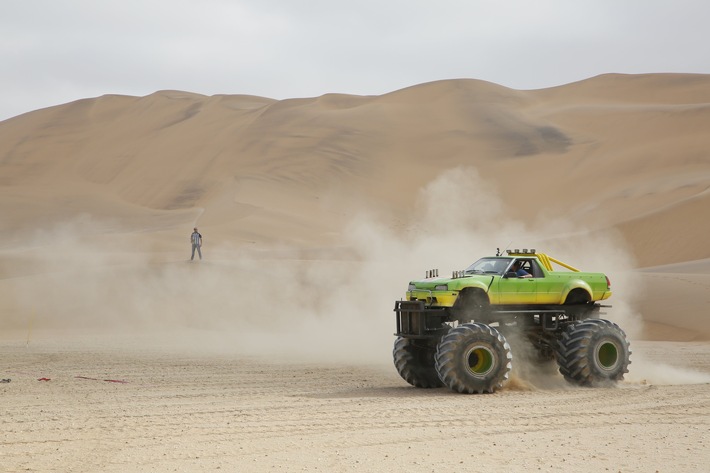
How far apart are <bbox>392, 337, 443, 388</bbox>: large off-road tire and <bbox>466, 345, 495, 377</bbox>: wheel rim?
1.04m

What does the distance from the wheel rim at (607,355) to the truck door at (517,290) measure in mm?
1383

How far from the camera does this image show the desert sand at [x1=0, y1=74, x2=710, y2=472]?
10195 millimetres

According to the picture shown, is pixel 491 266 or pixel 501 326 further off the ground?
pixel 491 266

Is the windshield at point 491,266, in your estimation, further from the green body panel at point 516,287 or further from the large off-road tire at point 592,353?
the large off-road tire at point 592,353

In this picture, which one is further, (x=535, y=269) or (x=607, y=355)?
(x=535, y=269)

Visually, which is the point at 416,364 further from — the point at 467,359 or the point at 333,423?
the point at 333,423

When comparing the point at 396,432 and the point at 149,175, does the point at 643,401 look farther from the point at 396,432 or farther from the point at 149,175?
the point at 149,175

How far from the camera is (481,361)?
1430 centimetres

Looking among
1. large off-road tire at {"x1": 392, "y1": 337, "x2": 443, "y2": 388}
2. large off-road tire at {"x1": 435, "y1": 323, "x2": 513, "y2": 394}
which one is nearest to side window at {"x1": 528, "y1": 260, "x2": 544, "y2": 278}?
large off-road tire at {"x1": 435, "y1": 323, "x2": 513, "y2": 394}

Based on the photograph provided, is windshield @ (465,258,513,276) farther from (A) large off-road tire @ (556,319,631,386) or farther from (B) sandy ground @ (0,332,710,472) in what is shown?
(B) sandy ground @ (0,332,710,472)

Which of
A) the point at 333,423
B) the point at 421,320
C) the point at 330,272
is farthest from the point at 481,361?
the point at 330,272

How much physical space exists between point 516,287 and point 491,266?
64 cm

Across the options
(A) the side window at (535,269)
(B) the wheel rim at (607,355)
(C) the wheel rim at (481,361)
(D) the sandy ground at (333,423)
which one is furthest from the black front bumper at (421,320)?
(B) the wheel rim at (607,355)

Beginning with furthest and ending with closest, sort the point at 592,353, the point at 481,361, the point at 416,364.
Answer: the point at 416,364
the point at 592,353
the point at 481,361
